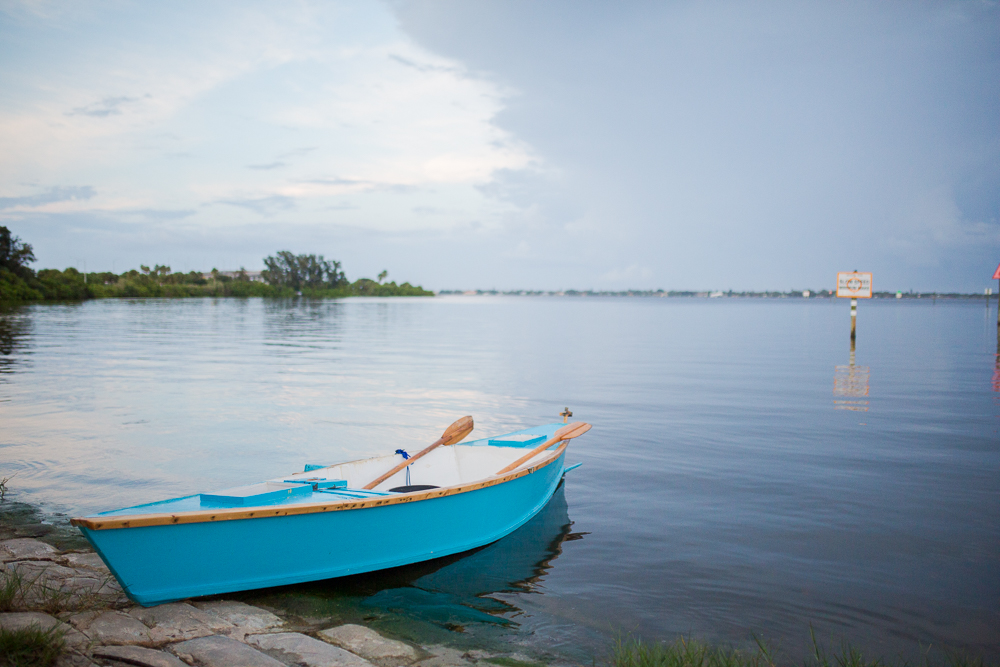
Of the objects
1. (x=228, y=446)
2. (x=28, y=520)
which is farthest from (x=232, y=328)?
(x=28, y=520)

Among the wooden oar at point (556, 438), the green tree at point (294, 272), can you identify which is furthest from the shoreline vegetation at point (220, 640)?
the green tree at point (294, 272)

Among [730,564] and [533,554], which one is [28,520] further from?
[730,564]

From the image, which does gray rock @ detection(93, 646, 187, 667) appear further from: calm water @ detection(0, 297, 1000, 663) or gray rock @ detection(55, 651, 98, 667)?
calm water @ detection(0, 297, 1000, 663)

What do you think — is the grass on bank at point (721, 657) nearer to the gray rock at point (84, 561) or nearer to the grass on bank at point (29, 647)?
the grass on bank at point (29, 647)

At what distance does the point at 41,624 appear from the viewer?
4.58 metres

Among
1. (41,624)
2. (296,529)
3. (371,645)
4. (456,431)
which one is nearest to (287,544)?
(296,529)

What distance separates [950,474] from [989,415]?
688 cm

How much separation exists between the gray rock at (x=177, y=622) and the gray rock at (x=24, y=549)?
1.98 m

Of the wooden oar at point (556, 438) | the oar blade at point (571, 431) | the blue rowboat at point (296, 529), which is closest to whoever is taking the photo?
A: the blue rowboat at point (296, 529)

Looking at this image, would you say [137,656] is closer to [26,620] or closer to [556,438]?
[26,620]

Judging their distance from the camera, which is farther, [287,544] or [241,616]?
[287,544]

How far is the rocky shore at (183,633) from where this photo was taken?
14.5 ft

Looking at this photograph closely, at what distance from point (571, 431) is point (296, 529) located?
4.54 metres

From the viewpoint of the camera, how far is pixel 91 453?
445 inches
